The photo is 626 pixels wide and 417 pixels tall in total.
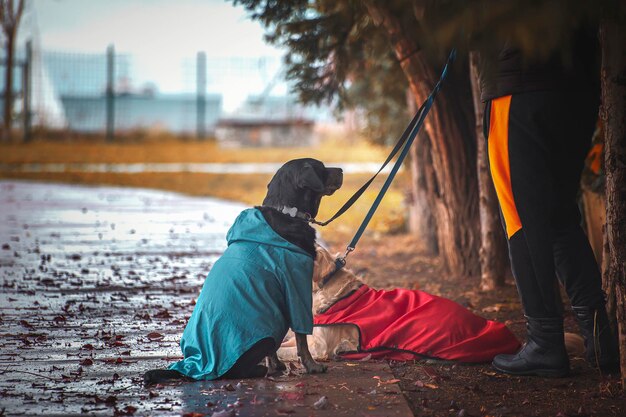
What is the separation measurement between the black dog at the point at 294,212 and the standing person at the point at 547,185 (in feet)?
3.24

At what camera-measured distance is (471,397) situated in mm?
4113

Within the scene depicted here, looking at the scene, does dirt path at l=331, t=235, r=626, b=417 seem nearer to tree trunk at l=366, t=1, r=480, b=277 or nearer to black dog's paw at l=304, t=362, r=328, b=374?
black dog's paw at l=304, t=362, r=328, b=374

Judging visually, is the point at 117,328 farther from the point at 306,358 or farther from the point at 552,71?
the point at 552,71

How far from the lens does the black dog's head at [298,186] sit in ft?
14.9

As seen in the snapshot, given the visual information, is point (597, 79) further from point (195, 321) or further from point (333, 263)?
point (195, 321)

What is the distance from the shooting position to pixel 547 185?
4.27 m

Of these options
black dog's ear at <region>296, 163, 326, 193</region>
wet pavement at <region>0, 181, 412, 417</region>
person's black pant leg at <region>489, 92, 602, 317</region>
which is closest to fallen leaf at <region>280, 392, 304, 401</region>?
wet pavement at <region>0, 181, 412, 417</region>

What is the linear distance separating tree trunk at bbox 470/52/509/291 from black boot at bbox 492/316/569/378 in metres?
2.49

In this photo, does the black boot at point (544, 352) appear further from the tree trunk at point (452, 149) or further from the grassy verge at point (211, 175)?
the grassy verge at point (211, 175)

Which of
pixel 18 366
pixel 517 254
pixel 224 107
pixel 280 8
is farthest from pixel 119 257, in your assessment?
pixel 224 107

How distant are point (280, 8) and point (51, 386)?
165 inches

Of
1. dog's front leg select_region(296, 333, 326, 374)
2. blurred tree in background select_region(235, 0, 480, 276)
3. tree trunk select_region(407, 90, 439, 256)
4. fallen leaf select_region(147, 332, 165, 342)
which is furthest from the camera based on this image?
tree trunk select_region(407, 90, 439, 256)

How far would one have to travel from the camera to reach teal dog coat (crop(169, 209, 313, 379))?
4.28m

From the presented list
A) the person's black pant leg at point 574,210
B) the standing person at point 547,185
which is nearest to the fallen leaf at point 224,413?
the standing person at point 547,185
